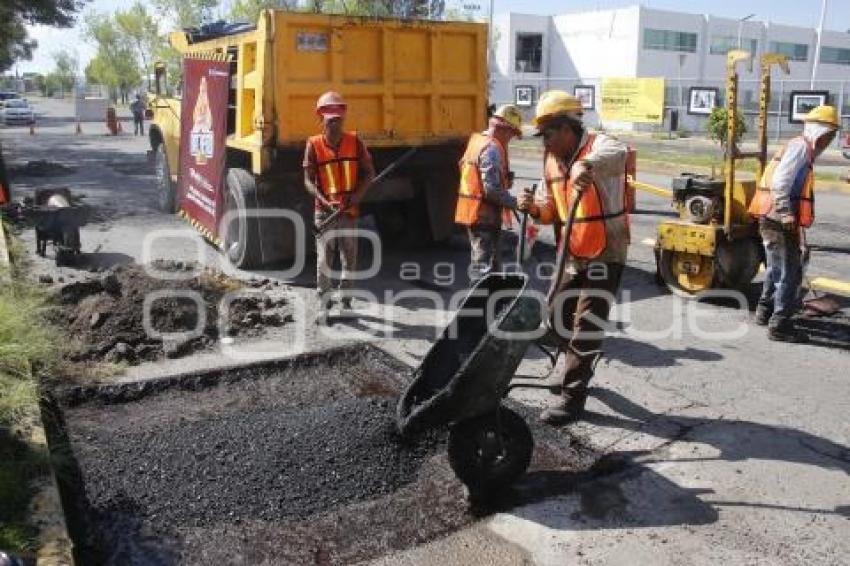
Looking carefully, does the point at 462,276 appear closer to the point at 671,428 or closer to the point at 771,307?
the point at 771,307

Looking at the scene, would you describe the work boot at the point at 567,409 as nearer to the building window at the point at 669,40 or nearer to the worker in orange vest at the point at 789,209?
the worker in orange vest at the point at 789,209

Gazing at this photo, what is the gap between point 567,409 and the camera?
459 cm

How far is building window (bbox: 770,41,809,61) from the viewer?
5303 cm

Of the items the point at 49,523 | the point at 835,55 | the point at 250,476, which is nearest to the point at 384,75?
the point at 250,476

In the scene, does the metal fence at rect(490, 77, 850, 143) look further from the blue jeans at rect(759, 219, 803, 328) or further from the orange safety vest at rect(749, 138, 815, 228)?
the blue jeans at rect(759, 219, 803, 328)

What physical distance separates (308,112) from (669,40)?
4308 centimetres

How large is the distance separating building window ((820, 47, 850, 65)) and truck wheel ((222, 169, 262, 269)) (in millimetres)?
57257

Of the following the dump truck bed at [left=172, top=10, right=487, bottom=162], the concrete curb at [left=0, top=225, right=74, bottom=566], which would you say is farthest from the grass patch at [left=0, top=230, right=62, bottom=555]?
the dump truck bed at [left=172, top=10, right=487, bottom=162]

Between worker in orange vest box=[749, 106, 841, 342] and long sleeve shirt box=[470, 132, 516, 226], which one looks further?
worker in orange vest box=[749, 106, 841, 342]

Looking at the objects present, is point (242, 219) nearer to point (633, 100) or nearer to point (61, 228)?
point (61, 228)

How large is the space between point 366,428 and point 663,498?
1582 mm

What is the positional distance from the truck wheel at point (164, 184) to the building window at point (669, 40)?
37.8 m

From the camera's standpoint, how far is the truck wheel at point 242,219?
25.8ft

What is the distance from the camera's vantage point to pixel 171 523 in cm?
352
